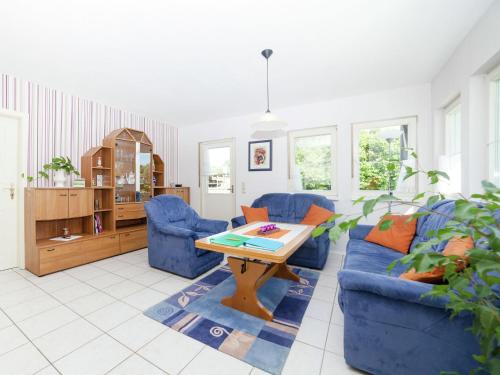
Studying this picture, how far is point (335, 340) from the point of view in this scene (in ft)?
5.58

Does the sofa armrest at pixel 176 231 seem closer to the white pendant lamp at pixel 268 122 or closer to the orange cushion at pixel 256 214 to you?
the orange cushion at pixel 256 214

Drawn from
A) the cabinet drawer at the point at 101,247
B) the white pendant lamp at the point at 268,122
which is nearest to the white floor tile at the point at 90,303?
the cabinet drawer at the point at 101,247

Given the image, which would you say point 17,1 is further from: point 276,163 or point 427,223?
point 427,223

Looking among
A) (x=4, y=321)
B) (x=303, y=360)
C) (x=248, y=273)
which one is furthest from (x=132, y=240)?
(x=303, y=360)

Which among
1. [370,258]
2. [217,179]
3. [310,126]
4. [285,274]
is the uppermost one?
[310,126]

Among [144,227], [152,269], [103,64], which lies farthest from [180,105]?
[152,269]

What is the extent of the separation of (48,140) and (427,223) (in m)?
4.97

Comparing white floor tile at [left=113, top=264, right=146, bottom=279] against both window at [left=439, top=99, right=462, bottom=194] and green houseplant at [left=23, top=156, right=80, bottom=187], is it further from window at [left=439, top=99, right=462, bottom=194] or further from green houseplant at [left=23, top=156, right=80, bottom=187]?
window at [left=439, top=99, right=462, bottom=194]

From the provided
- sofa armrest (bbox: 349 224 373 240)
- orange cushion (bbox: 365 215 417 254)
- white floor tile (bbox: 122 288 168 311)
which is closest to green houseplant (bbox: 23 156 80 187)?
white floor tile (bbox: 122 288 168 311)

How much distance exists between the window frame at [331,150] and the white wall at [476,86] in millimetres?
1653

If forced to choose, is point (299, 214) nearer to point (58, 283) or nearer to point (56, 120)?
point (58, 283)

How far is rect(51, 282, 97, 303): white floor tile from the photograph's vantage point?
7.45ft

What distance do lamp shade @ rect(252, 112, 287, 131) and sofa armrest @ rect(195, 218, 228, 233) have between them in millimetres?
1574

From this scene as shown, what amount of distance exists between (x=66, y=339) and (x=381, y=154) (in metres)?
4.27
